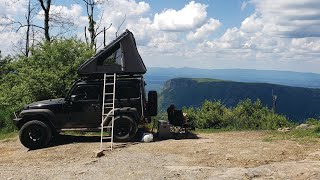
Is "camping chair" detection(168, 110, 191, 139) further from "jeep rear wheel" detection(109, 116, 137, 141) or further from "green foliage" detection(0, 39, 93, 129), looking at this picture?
"green foliage" detection(0, 39, 93, 129)

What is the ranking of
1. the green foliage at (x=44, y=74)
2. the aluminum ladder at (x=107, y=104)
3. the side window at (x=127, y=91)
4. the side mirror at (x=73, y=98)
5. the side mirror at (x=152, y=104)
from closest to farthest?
the aluminum ladder at (x=107, y=104), the side mirror at (x=73, y=98), the side window at (x=127, y=91), the side mirror at (x=152, y=104), the green foliage at (x=44, y=74)

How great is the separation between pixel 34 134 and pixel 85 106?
7.45ft

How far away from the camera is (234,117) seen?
28.2 metres

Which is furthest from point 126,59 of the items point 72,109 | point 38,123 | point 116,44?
point 38,123

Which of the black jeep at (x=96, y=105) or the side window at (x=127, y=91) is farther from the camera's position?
the side window at (x=127, y=91)

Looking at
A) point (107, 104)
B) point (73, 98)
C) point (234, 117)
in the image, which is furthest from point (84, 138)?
point (234, 117)

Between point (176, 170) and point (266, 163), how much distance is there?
107 inches

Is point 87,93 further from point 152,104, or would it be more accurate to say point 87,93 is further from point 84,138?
point 152,104

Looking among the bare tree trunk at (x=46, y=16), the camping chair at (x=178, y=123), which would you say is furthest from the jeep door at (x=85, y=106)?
the bare tree trunk at (x=46, y=16)

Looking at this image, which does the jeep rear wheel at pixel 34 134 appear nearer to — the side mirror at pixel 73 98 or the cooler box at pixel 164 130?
the side mirror at pixel 73 98

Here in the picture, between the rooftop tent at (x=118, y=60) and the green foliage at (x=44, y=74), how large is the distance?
6217mm

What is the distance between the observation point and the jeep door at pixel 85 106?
50.4ft

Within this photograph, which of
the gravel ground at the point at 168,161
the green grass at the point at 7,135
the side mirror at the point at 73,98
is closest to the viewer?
the gravel ground at the point at 168,161

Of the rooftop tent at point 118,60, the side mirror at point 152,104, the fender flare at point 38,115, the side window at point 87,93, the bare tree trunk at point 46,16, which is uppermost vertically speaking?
the bare tree trunk at point 46,16
